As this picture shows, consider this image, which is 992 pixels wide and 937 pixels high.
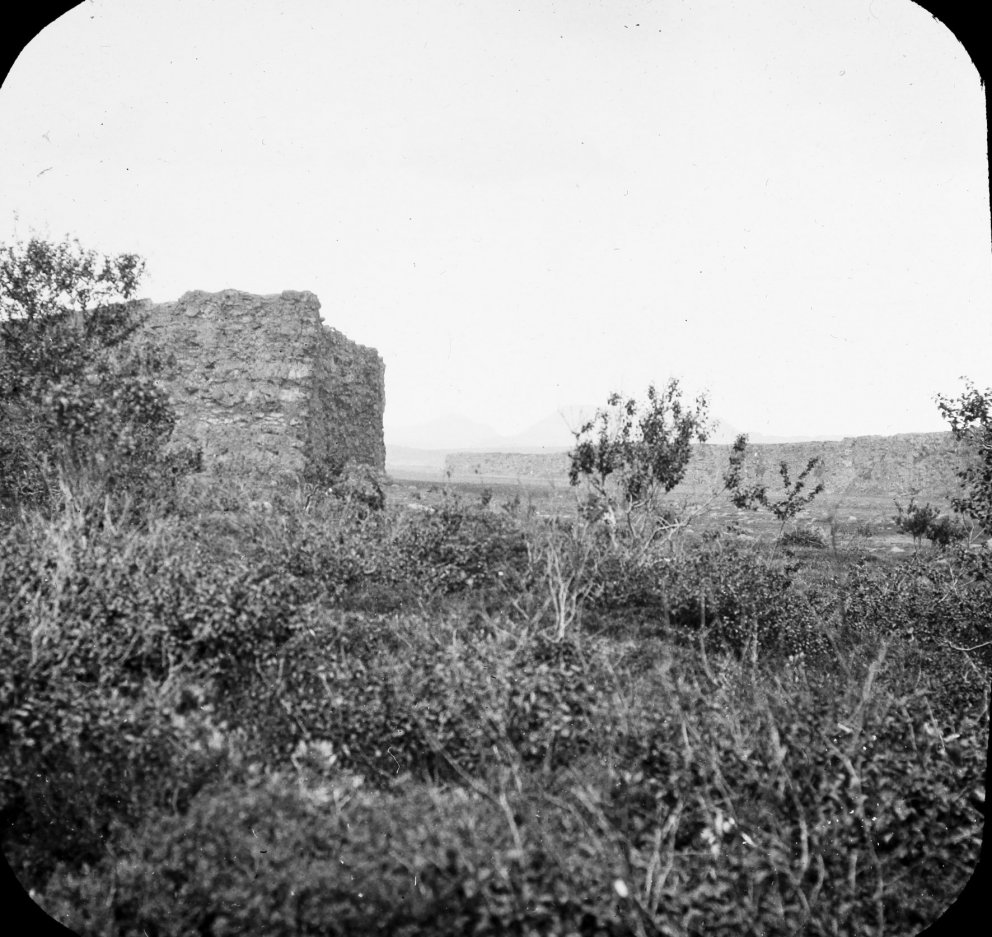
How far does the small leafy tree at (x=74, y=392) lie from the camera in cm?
848

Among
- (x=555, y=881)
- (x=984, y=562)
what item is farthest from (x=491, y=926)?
(x=984, y=562)

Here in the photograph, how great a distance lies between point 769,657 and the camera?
27.0ft

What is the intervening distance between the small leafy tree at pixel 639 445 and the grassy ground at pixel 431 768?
4.70 m

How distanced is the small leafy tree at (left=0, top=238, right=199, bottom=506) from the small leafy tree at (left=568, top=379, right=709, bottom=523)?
672 cm

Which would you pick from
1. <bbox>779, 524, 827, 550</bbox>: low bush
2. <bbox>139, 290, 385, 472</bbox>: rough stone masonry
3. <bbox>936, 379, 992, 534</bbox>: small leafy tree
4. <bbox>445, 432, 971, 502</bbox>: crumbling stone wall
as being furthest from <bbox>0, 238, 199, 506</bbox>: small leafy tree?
<bbox>445, 432, 971, 502</bbox>: crumbling stone wall

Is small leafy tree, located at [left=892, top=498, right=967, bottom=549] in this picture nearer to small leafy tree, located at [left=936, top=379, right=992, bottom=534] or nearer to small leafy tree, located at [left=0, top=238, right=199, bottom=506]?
small leafy tree, located at [left=936, top=379, right=992, bottom=534]

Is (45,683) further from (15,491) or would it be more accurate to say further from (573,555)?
(573,555)

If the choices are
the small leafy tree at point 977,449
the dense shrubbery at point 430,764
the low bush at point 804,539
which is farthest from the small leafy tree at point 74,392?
the low bush at point 804,539

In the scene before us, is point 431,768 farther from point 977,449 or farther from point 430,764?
point 977,449

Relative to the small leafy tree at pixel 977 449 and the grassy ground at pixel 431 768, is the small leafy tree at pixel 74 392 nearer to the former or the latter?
the grassy ground at pixel 431 768

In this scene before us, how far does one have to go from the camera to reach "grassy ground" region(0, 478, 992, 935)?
3.81 metres

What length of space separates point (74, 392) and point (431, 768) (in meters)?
6.07

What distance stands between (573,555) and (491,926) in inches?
271

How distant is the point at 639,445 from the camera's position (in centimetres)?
1302
